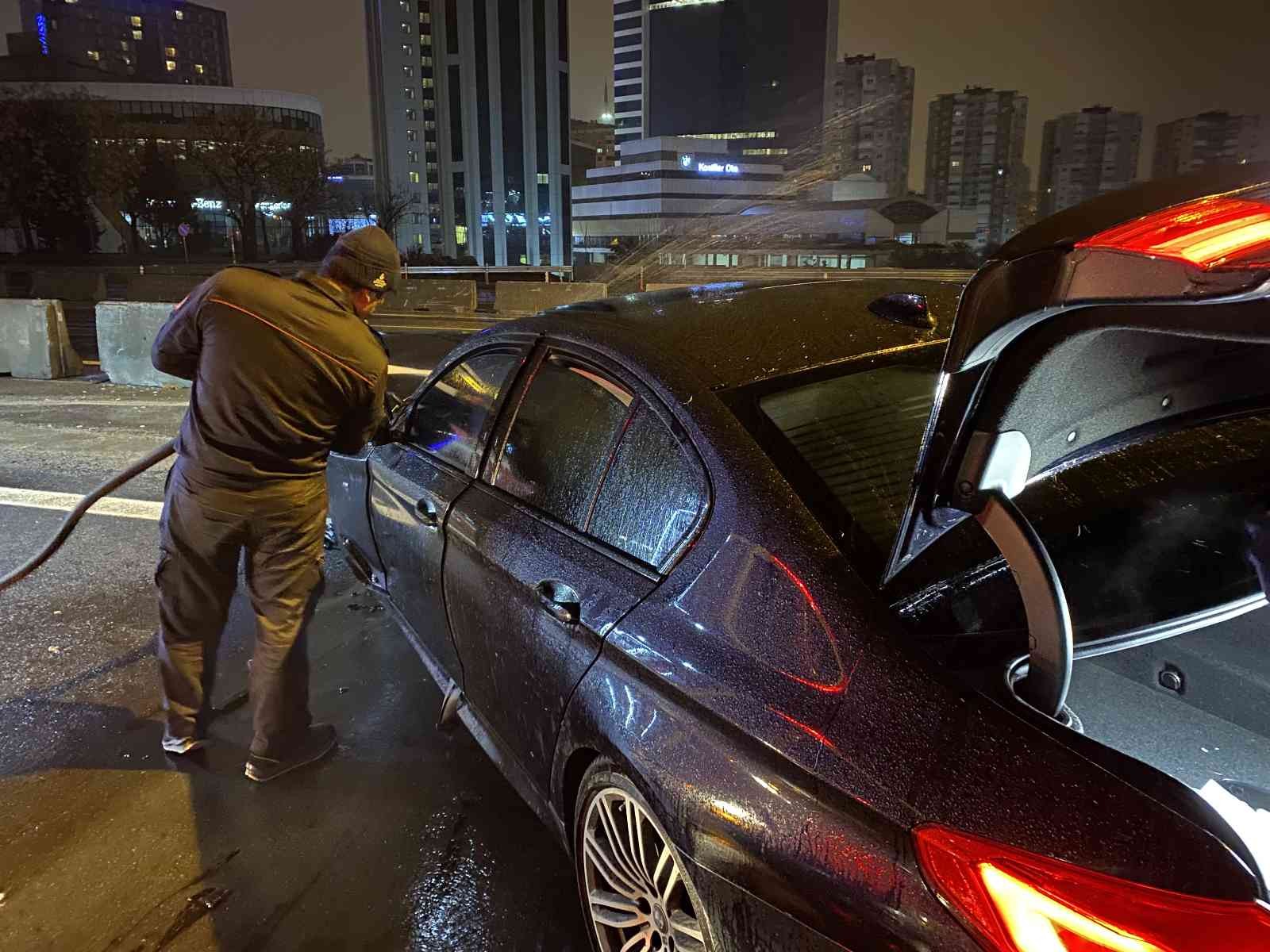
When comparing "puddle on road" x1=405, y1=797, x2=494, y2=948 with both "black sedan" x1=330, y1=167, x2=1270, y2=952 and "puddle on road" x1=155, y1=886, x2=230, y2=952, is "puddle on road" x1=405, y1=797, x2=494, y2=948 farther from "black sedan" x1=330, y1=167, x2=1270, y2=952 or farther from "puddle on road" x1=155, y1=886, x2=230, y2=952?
"puddle on road" x1=155, y1=886, x2=230, y2=952

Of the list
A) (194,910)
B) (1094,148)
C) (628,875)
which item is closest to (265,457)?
(194,910)

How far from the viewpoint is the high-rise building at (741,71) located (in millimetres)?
115438

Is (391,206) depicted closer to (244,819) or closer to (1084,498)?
(244,819)

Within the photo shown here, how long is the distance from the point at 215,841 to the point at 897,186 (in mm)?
169226

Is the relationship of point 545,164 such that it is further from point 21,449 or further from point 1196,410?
point 1196,410

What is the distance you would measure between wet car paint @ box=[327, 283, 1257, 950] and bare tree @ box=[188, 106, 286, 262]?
6011 cm

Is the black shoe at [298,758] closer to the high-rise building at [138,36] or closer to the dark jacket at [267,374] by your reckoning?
the dark jacket at [267,374]

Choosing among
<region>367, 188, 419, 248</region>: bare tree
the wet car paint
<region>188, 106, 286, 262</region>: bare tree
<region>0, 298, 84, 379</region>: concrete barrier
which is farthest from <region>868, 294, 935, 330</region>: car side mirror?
<region>367, 188, 419, 248</region>: bare tree

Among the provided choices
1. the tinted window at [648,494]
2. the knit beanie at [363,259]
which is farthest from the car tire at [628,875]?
the knit beanie at [363,259]

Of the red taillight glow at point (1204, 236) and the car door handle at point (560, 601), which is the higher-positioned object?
the red taillight glow at point (1204, 236)

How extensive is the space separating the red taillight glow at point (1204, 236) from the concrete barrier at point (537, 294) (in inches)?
676

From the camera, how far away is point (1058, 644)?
149 centimetres

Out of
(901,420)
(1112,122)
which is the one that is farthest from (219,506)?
(1112,122)

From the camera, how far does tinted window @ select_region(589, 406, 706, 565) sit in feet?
6.12
